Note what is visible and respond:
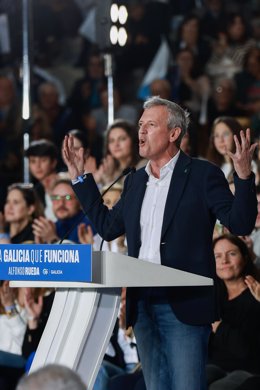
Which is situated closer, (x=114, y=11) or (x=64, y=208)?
(x=64, y=208)

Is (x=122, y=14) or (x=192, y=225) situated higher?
(x=122, y=14)

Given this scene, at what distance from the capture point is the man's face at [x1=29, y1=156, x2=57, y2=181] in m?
7.37

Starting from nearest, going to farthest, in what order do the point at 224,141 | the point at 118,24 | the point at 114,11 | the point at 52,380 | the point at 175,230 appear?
the point at 52,380, the point at 175,230, the point at 224,141, the point at 114,11, the point at 118,24

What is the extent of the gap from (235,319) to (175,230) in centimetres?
164

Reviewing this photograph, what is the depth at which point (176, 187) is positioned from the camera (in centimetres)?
367

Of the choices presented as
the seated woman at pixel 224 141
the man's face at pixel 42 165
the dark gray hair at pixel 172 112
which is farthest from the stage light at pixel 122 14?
the dark gray hair at pixel 172 112

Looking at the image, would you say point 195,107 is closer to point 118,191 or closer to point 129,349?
point 118,191

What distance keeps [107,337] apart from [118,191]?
2.66 meters

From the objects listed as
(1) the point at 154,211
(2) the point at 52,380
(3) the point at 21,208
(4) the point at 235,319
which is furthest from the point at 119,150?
(2) the point at 52,380

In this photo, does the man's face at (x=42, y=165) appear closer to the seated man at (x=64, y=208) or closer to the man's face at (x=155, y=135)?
the seated man at (x=64, y=208)

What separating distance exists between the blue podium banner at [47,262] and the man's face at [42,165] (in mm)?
3949

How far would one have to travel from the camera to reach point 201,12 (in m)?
10.1

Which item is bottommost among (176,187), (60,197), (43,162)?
(176,187)

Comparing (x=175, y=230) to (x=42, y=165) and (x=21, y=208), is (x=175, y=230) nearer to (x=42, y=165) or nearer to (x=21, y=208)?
(x=21, y=208)
